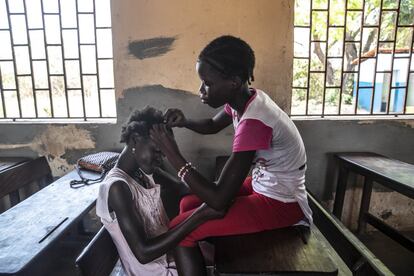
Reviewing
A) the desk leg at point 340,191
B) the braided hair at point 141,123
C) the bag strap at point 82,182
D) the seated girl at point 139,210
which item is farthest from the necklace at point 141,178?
the desk leg at point 340,191

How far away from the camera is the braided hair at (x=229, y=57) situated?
1.40 metres

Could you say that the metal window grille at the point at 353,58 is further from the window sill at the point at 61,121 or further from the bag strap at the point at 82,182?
the bag strap at the point at 82,182

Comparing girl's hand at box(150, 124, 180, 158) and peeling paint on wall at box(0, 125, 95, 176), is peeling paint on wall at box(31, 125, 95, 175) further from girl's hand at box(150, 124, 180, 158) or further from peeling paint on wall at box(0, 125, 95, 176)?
girl's hand at box(150, 124, 180, 158)

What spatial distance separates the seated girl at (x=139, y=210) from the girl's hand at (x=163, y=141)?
0.24 ft

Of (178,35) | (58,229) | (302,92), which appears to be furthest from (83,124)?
(302,92)

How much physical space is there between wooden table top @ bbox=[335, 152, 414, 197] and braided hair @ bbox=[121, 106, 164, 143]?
1.74 meters

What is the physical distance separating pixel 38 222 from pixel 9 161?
1287mm

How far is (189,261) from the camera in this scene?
4.42 ft

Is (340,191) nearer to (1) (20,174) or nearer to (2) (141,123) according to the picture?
(2) (141,123)

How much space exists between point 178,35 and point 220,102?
53.0 inches

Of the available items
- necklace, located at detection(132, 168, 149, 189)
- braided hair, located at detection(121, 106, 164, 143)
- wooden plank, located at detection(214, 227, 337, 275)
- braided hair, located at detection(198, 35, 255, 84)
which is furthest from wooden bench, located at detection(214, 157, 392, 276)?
braided hair, located at detection(198, 35, 255, 84)

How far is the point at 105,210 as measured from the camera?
136 centimetres

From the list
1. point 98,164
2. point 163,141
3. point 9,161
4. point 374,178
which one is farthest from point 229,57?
point 9,161

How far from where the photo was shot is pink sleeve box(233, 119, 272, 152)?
1.32 metres
